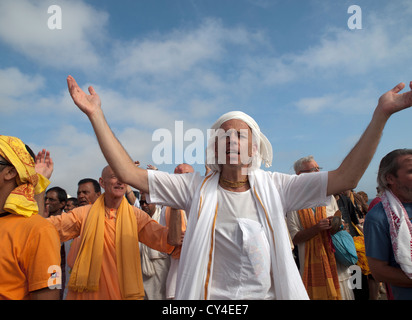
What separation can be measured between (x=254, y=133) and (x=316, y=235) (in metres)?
2.64

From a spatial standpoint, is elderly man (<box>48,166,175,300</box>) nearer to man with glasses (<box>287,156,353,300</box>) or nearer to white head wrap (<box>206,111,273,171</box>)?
white head wrap (<box>206,111,273,171</box>)

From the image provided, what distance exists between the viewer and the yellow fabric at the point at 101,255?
3559 millimetres

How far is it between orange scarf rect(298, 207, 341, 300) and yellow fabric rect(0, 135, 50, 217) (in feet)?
11.7

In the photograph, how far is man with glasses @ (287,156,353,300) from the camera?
4.32m

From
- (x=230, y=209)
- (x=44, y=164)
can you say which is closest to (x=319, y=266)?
(x=230, y=209)

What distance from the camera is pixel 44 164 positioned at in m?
3.11

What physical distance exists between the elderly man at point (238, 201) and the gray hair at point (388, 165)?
3.59 ft

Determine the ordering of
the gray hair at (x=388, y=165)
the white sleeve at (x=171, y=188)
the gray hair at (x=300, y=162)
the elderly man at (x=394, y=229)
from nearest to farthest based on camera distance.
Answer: the white sleeve at (x=171, y=188)
the elderly man at (x=394, y=229)
the gray hair at (x=388, y=165)
the gray hair at (x=300, y=162)

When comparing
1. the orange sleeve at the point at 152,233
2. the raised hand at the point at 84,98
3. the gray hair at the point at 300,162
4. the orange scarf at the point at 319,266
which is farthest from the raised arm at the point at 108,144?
the gray hair at the point at 300,162

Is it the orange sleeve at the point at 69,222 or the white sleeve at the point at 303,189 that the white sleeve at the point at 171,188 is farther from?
the orange sleeve at the point at 69,222

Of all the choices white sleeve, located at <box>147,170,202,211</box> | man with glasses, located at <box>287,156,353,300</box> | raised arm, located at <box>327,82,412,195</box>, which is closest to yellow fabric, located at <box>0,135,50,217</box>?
white sleeve, located at <box>147,170,202,211</box>

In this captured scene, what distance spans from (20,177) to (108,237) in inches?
70.5

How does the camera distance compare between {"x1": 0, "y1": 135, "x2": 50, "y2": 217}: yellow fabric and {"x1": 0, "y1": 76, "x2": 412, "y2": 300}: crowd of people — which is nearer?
{"x1": 0, "y1": 76, "x2": 412, "y2": 300}: crowd of people

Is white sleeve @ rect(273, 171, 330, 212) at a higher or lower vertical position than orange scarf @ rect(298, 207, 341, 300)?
higher
